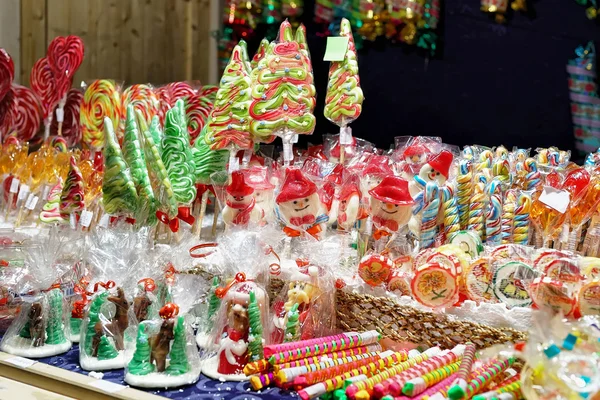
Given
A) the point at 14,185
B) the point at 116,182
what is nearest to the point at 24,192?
the point at 14,185

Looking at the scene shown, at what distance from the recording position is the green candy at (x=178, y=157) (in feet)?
9.02

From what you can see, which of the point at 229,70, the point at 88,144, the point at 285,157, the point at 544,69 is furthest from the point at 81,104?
the point at 544,69

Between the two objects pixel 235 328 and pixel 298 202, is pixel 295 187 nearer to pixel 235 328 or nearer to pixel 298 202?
pixel 298 202

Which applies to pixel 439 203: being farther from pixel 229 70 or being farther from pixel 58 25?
pixel 58 25

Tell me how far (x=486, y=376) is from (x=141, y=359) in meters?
0.89

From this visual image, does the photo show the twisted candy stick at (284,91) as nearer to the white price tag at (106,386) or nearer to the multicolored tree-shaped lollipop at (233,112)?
the multicolored tree-shaped lollipop at (233,112)

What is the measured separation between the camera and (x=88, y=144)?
3783 mm

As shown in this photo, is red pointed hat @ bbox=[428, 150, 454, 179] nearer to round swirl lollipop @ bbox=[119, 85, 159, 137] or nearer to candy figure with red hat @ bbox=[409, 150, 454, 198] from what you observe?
candy figure with red hat @ bbox=[409, 150, 454, 198]

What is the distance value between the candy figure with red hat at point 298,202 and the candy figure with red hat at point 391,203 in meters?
0.18

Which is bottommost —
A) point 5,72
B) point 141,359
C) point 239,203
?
point 141,359

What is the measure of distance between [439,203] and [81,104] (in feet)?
7.10

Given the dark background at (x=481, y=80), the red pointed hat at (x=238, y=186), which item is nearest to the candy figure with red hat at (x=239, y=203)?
the red pointed hat at (x=238, y=186)

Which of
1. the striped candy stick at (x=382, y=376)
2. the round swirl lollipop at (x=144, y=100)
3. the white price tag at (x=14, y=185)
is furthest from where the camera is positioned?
the round swirl lollipop at (x=144, y=100)

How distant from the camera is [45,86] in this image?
389 centimetres
